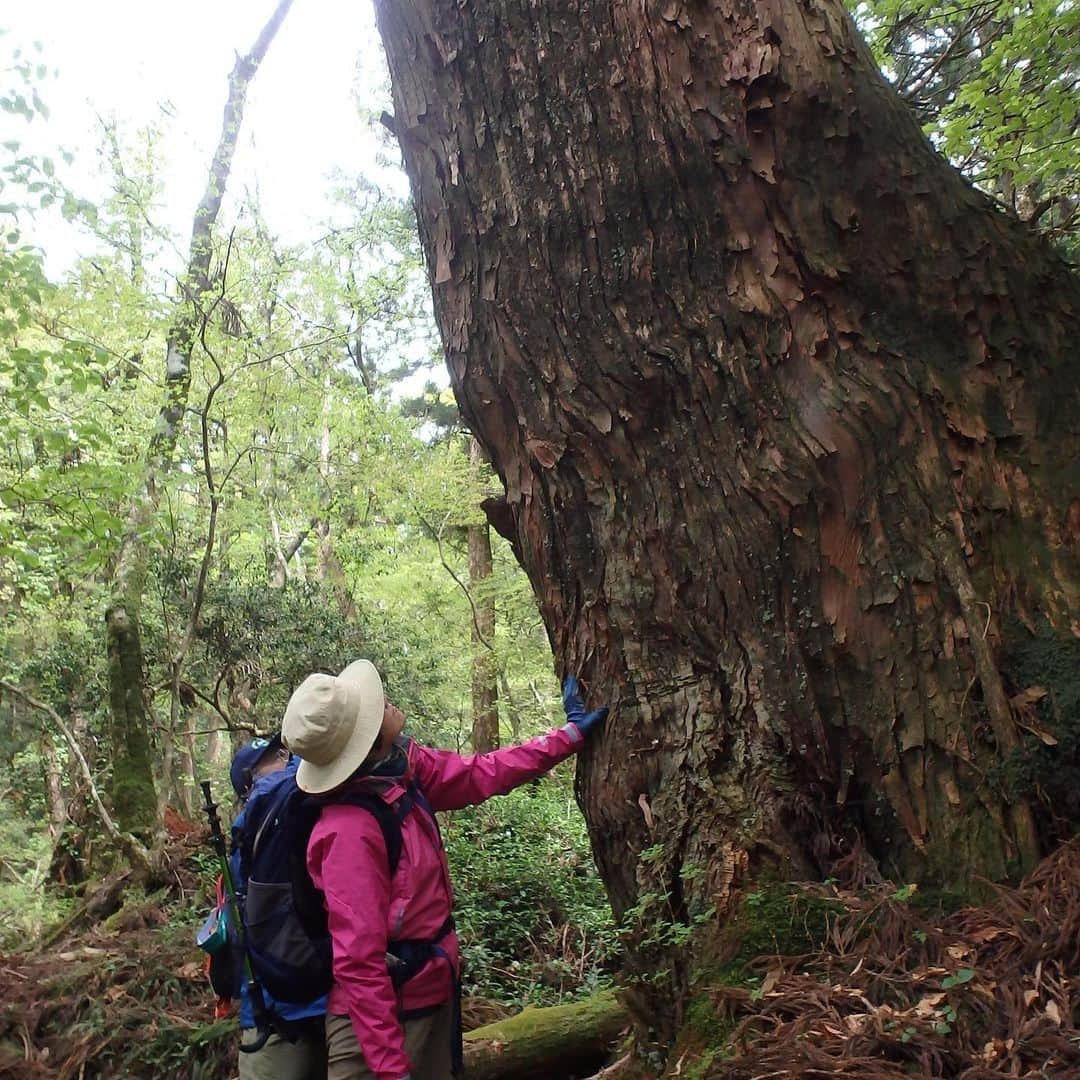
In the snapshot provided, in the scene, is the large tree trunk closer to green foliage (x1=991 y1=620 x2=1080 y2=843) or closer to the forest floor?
green foliage (x1=991 y1=620 x2=1080 y2=843)

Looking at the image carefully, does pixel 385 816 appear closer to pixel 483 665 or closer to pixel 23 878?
pixel 483 665

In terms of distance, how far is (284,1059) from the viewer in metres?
3.28

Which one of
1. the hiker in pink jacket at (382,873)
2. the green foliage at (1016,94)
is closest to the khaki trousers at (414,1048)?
the hiker in pink jacket at (382,873)

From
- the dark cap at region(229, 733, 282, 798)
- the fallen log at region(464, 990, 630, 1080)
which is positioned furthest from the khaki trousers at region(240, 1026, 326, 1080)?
the fallen log at region(464, 990, 630, 1080)

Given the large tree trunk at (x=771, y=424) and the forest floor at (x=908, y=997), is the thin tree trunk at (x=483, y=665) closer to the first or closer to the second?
the large tree trunk at (x=771, y=424)

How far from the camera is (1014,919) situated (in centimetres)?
252

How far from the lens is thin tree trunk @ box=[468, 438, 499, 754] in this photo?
14.1 metres

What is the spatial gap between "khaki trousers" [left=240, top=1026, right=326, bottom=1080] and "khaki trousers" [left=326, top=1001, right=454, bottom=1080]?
0.07 m

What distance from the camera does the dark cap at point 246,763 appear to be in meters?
3.70

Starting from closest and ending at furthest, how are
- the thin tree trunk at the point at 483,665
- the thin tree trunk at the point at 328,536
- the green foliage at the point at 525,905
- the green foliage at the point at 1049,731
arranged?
the green foliage at the point at 1049,731
the green foliage at the point at 525,905
the thin tree trunk at the point at 328,536
the thin tree trunk at the point at 483,665

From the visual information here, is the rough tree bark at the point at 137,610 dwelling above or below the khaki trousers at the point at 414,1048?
above

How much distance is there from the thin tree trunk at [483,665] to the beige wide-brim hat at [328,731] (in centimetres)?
1005

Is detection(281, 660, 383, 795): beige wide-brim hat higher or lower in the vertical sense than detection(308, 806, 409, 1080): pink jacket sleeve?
higher

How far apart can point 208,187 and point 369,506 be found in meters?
5.23
